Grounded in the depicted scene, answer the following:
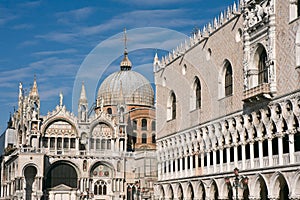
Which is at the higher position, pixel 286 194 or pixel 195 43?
pixel 195 43

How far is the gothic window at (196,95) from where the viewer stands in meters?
44.4

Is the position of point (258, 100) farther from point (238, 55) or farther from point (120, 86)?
point (120, 86)

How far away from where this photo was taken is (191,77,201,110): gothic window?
44438 millimetres

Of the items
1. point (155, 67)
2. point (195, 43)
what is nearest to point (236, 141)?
point (195, 43)

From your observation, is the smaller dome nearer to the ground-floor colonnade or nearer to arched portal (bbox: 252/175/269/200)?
the ground-floor colonnade

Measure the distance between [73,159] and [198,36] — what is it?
21177 mm

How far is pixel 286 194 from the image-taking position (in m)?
33.9

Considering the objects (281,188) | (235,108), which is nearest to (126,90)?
(235,108)

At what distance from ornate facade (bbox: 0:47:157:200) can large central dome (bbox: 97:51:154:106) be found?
9.63 m

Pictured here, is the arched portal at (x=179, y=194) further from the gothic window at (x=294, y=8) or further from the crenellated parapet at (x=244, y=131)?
the gothic window at (x=294, y=8)

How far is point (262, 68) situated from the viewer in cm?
3450

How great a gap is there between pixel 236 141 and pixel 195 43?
1056cm

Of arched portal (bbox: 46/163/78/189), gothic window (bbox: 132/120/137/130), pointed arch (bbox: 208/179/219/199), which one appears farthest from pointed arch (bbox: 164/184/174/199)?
gothic window (bbox: 132/120/137/130)

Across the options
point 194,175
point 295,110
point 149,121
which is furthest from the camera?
point 149,121
